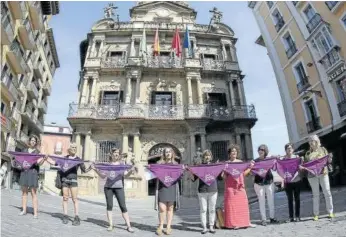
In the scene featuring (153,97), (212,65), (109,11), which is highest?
(109,11)

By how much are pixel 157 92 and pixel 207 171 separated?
16.7 meters

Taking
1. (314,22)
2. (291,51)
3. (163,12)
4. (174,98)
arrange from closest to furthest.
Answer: (314,22) < (291,51) < (174,98) < (163,12)

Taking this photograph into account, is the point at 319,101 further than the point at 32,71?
No

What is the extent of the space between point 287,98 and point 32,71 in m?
22.5

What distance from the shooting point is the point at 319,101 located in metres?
18.7

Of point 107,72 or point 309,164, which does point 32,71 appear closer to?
point 107,72

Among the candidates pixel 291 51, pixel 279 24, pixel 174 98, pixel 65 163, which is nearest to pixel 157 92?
pixel 174 98

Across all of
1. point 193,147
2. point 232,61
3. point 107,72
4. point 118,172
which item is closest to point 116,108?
point 107,72

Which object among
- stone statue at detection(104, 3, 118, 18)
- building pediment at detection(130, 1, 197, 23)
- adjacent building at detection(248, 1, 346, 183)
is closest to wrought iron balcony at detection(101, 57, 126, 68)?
stone statue at detection(104, 3, 118, 18)

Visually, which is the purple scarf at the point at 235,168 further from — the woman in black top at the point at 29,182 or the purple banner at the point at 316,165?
the woman in black top at the point at 29,182

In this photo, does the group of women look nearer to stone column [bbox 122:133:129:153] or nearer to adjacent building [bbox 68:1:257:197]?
adjacent building [bbox 68:1:257:197]

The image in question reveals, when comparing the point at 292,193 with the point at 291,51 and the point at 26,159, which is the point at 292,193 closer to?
the point at 26,159

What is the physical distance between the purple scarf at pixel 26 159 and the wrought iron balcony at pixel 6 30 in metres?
15.0

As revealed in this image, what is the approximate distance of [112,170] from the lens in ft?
20.9
